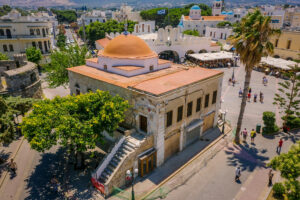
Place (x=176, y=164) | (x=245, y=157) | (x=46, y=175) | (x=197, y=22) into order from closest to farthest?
(x=46, y=175) < (x=176, y=164) < (x=245, y=157) < (x=197, y=22)

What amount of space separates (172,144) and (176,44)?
3642 centimetres

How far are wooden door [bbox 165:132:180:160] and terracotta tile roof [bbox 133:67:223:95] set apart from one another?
4203 mm

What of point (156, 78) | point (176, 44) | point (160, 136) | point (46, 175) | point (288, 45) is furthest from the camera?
point (176, 44)

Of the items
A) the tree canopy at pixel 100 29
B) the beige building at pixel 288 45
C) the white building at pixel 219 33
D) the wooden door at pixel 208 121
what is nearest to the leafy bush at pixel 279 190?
the wooden door at pixel 208 121

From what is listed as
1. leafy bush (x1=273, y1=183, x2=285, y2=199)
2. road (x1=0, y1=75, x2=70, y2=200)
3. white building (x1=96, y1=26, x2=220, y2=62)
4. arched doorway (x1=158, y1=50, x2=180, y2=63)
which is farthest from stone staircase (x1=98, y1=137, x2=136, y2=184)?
arched doorway (x1=158, y1=50, x2=180, y2=63)

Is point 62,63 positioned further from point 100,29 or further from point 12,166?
point 100,29

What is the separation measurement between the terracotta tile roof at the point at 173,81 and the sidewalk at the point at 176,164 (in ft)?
20.4

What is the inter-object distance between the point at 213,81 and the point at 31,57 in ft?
116

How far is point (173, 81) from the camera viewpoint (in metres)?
19.1

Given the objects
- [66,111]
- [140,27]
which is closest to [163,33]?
[140,27]

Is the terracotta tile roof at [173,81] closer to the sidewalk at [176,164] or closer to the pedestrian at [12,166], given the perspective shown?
the sidewalk at [176,164]

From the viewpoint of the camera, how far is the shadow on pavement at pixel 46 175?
15.8 metres

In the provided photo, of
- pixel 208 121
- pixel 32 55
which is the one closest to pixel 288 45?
pixel 208 121

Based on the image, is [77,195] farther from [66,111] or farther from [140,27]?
[140,27]
